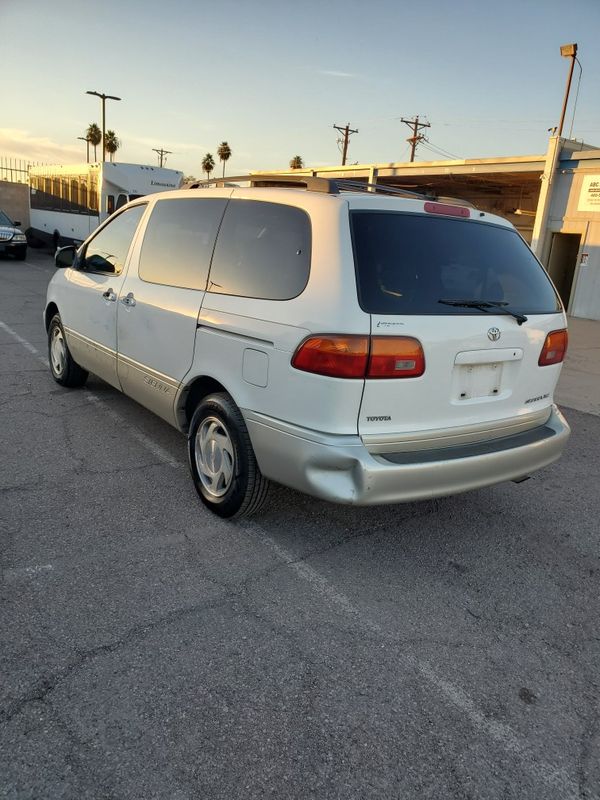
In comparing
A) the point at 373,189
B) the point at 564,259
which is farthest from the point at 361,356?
the point at 564,259

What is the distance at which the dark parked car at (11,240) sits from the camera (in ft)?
62.9

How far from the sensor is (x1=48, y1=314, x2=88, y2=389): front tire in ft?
19.4

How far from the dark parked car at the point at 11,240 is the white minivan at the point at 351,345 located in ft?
57.8

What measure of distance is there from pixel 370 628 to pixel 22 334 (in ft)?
25.2

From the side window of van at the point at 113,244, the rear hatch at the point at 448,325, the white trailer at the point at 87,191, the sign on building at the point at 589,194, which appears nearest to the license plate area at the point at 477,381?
the rear hatch at the point at 448,325

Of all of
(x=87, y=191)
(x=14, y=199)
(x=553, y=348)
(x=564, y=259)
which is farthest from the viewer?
(x=14, y=199)

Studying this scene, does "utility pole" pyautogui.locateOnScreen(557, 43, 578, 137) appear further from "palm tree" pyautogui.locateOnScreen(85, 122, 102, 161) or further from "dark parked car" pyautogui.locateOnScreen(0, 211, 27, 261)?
"palm tree" pyautogui.locateOnScreen(85, 122, 102, 161)

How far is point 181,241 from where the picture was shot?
13.3ft

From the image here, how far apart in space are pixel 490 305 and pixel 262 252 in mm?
1244

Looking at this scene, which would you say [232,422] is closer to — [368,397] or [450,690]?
[368,397]

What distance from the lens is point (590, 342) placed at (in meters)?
12.5

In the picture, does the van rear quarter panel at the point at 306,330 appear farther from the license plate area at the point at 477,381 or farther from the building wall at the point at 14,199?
the building wall at the point at 14,199

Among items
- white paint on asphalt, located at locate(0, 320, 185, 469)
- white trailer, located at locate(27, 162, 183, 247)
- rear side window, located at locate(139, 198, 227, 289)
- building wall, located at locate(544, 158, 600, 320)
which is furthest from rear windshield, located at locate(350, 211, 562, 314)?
white trailer, located at locate(27, 162, 183, 247)

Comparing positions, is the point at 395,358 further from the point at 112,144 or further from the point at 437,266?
the point at 112,144
